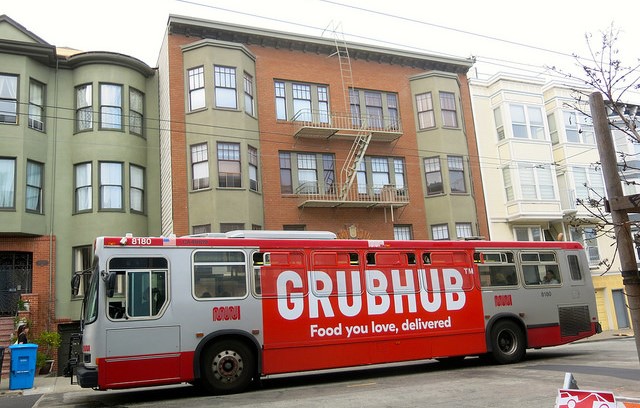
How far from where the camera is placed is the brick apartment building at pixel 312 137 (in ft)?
68.0

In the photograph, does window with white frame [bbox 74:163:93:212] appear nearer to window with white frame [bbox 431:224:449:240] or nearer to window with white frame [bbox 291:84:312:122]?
window with white frame [bbox 291:84:312:122]

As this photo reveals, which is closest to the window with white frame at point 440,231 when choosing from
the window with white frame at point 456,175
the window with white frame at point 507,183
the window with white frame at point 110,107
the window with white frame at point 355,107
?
the window with white frame at point 456,175

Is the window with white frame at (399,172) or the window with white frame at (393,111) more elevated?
the window with white frame at (393,111)

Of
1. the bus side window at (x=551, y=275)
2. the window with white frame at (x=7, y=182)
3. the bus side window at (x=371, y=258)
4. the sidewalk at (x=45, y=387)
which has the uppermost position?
the window with white frame at (x=7, y=182)

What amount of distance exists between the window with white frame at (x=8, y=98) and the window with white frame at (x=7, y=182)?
1.56m

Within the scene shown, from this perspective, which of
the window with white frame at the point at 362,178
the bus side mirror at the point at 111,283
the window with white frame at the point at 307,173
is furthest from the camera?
the window with white frame at the point at 362,178

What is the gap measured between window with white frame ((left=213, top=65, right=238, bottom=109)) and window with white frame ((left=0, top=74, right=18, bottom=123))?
7.27m

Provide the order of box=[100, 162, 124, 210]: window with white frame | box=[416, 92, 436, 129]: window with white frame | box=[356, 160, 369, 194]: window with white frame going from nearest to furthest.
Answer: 1. box=[100, 162, 124, 210]: window with white frame
2. box=[356, 160, 369, 194]: window with white frame
3. box=[416, 92, 436, 129]: window with white frame

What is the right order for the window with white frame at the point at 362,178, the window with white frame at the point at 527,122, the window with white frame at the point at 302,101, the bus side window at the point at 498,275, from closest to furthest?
the bus side window at the point at 498,275
the window with white frame at the point at 302,101
the window with white frame at the point at 362,178
the window with white frame at the point at 527,122

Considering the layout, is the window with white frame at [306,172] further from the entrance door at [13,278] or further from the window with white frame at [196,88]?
the entrance door at [13,278]

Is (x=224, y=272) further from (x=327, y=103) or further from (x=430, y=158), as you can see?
(x=430, y=158)

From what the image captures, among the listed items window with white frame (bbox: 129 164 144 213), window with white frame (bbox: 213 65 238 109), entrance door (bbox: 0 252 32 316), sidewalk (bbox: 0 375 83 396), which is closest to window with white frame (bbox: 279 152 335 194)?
window with white frame (bbox: 213 65 238 109)

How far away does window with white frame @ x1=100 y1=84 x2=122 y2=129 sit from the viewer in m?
21.3

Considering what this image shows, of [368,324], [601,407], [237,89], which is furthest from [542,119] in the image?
[601,407]
